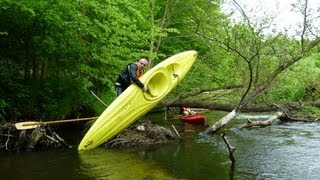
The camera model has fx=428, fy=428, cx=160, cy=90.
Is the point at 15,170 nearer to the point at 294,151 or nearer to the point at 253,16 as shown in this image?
the point at 294,151

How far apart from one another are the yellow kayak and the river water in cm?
40

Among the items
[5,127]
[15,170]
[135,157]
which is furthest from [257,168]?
[5,127]

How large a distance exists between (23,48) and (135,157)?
4.69 m

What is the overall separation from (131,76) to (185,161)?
2566 millimetres

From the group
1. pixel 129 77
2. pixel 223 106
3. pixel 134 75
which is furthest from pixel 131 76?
pixel 223 106

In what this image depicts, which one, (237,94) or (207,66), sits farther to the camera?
(207,66)

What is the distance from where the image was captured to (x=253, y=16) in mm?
11602

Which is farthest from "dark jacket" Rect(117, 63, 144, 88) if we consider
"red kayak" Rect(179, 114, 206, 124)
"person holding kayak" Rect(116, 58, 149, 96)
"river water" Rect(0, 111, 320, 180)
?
"red kayak" Rect(179, 114, 206, 124)

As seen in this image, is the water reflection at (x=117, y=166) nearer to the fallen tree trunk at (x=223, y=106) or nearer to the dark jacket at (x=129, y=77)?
the dark jacket at (x=129, y=77)

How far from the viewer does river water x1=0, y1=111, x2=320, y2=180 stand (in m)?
7.56

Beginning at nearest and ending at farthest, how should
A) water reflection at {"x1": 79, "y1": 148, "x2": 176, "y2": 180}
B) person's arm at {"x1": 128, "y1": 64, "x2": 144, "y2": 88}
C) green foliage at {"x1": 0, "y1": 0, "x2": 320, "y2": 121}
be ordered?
water reflection at {"x1": 79, "y1": 148, "x2": 176, "y2": 180}
person's arm at {"x1": 128, "y1": 64, "x2": 144, "y2": 88}
green foliage at {"x1": 0, "y1": 0, "x2": 320, "y2": 121}

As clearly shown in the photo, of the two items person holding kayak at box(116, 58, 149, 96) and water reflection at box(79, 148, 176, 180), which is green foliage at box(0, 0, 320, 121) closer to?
person holding kayak at box(116, 58, 149, 96)

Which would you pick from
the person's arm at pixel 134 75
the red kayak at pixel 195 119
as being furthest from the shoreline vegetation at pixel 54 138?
the red kayak at pixel 195 119

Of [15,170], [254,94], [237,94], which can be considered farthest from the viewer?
[237,94]
